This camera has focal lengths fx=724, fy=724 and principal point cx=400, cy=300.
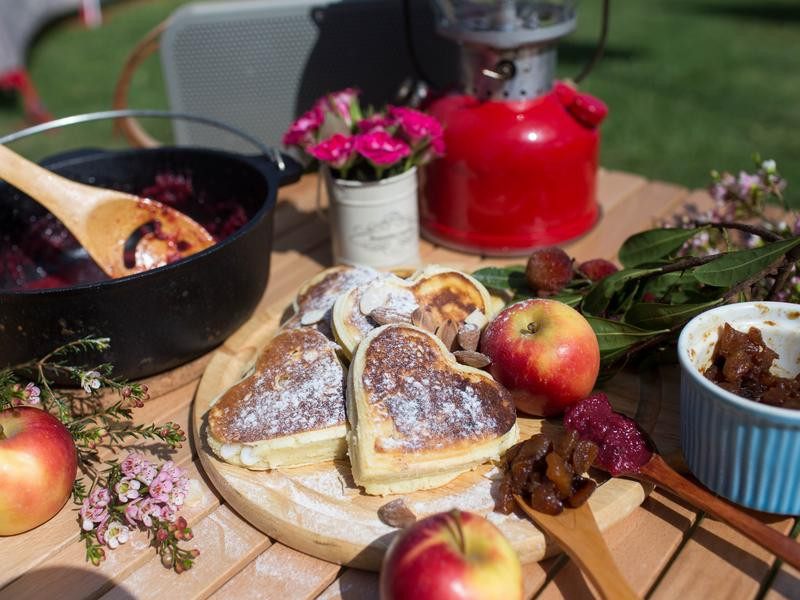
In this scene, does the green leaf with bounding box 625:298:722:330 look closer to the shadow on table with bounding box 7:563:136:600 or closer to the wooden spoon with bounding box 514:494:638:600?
the wooden spoon with bounding box 514:494:638:600

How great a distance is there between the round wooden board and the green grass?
3344 millimetres

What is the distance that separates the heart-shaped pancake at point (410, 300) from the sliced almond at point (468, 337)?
7 cm

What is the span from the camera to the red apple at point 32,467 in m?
1.08

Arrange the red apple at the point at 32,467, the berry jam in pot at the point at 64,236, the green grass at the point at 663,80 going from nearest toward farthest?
the red apple at the point at 32,467
the berry jam in pot at the point at 64,236
the green grass at the point at 663,80

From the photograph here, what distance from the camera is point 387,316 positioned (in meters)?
1.28

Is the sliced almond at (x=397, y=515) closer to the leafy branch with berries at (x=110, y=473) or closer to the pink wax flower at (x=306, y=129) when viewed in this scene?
the leafy branch with berries at (x=110, y=473)

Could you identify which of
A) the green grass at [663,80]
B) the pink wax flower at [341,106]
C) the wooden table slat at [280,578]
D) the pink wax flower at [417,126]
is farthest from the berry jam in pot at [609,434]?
the green grass at [663,80]

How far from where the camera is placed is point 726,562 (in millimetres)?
1032

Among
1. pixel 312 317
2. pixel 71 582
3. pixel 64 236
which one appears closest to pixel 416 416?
pixel 312 317

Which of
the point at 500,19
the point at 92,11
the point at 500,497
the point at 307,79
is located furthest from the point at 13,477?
the point at 92,11

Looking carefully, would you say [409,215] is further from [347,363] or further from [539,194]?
[347,363]

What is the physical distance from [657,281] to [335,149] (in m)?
0.72

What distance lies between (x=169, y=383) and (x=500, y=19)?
1.13m

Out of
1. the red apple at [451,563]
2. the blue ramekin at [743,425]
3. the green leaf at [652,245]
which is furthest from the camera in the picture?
the green leaf at [652,245]
